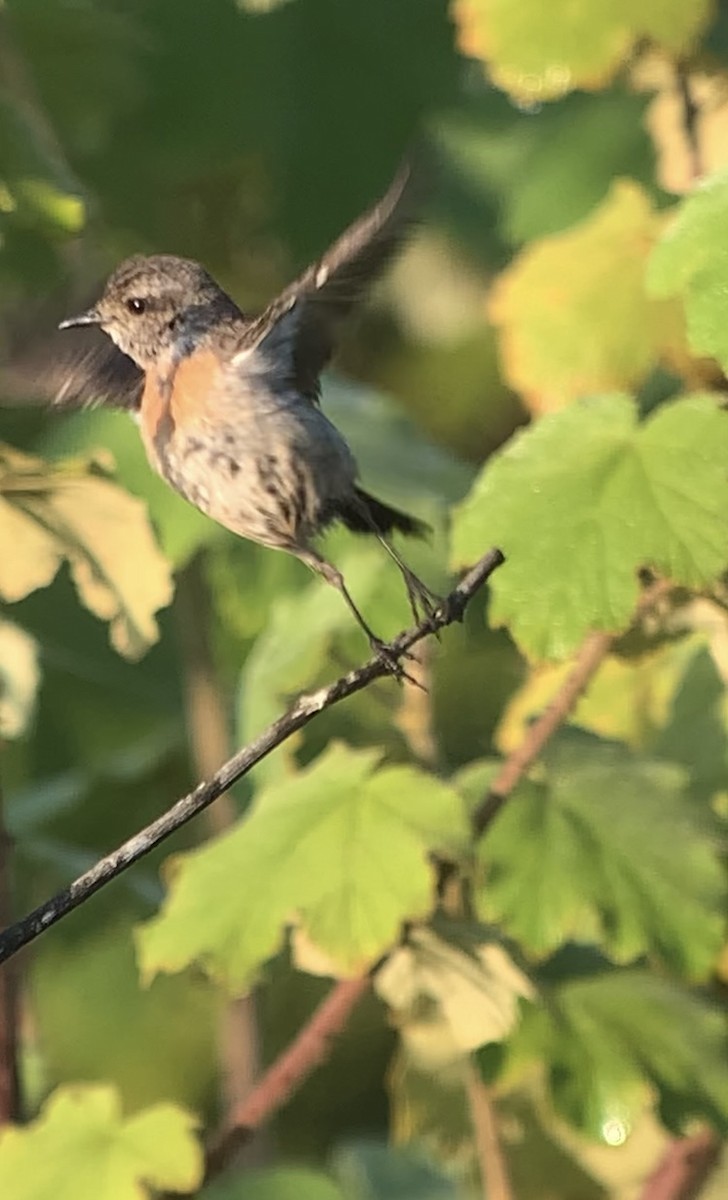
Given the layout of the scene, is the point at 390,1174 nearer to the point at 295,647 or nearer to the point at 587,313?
the point at 295,647

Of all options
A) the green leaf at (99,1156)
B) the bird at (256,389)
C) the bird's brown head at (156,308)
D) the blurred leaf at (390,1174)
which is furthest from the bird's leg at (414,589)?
the blurred leaf at (390,1174)

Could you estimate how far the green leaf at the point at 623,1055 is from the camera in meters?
1.75

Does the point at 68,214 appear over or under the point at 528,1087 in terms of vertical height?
over

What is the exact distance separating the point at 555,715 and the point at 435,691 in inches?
18.7

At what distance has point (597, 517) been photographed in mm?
1538

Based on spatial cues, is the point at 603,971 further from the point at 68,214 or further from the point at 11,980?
the point at 68,214

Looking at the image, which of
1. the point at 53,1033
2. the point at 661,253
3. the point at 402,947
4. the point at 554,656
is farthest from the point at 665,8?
the point at 53,1033

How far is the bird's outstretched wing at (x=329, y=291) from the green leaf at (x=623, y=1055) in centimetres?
57

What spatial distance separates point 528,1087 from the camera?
2.11 meters

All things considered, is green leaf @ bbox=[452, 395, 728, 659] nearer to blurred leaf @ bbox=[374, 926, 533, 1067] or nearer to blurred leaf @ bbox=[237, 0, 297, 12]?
Result: blurred leaf @ bbox=[374, 926, 533, 1067]

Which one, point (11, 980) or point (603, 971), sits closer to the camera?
point (11, 980)

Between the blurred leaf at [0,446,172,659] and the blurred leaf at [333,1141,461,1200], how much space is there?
1.06 meters

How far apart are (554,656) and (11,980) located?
606 millimetres

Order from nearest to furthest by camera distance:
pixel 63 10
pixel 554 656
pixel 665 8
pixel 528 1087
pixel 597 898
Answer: pixel 554 656
pixel 597 898
pixel 665 8
pixel 528 1087
pixel 63 10
